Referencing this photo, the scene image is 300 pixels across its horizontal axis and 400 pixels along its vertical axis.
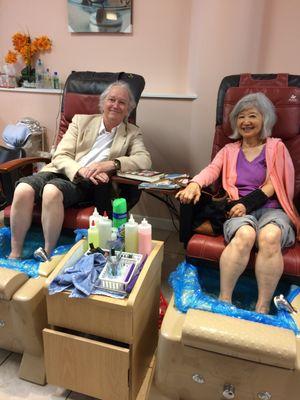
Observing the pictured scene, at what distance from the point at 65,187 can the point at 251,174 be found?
974 mm

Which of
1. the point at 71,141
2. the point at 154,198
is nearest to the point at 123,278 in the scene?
the point at 71,141

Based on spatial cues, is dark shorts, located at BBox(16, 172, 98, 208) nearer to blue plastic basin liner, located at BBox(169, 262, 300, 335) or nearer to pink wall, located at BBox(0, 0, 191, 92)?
blue plastic basin liner, located at BBox(169, 262, 300, 335)

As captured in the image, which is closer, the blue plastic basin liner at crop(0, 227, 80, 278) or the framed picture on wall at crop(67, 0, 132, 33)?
the blue plastic basin liner at crop(0, 227, 80, 278)

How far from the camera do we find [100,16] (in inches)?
94.1

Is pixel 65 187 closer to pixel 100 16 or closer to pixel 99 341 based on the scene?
pixel 99 341

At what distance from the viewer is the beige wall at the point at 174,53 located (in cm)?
207

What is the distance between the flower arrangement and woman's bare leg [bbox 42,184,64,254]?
147cm

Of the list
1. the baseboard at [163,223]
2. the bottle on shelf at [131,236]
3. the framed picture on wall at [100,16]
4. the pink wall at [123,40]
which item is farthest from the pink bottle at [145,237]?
the framed picture on wall at [100,16]

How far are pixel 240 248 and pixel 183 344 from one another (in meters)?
0.47

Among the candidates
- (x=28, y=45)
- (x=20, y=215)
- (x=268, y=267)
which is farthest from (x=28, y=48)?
(x=268, y=267)

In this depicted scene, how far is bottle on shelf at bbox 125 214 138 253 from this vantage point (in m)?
1.29

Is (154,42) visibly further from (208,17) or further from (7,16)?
(7,16)

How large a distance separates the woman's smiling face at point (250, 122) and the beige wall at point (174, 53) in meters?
0.54

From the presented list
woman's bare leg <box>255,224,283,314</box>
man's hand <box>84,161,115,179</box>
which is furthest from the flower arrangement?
woman's bare leg <box>255,224,283,314</box>
